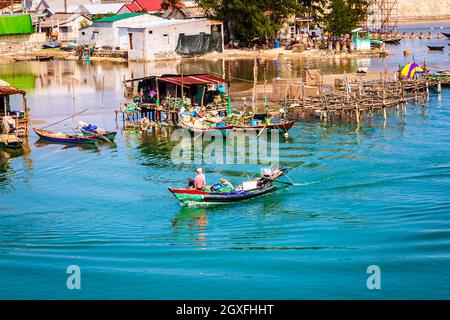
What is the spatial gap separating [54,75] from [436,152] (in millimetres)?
39838

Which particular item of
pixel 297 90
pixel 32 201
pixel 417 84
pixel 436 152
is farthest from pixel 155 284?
pixel 417 84

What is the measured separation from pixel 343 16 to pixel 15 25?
35605 mm

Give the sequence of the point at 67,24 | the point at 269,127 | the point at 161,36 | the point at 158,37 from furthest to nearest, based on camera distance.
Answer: the point at 67,24 → the point at 161,36 → the point at 158,37 → the point at 269,127

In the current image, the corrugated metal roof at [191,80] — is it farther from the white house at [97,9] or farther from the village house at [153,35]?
the white house at [97,9]

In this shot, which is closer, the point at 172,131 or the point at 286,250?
the point at 286,250

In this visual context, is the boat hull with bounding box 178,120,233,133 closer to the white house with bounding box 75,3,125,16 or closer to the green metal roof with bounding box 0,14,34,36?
the green metal roof with bounding box 0,14,34,36

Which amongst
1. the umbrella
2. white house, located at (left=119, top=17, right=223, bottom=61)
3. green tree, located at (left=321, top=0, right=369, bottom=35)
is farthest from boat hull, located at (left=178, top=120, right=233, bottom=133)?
green tree, located at (left=321, top=0, right=369, bottom=35)

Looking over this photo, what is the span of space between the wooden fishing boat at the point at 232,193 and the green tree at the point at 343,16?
46652 mm

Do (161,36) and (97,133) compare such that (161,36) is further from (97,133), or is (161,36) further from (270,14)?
(97,133)

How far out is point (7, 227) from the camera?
25.7 m

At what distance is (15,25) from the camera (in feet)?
266
